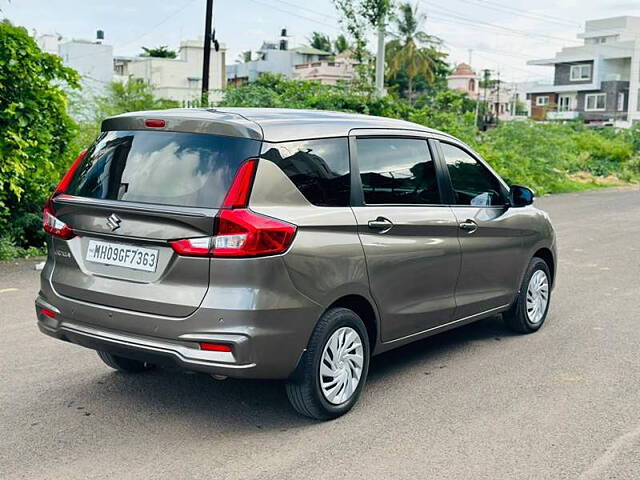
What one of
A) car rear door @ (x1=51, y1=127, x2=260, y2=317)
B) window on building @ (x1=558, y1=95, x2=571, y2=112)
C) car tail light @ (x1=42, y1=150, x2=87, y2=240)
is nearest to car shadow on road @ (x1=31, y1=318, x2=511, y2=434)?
car rear door @ (x1=51, y1=127, x2=260, y2=317)

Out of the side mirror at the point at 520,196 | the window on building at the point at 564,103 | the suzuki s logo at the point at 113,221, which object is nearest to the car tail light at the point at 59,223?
the suzuki s logo at the point at 113,221

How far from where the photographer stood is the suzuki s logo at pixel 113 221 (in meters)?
4.79

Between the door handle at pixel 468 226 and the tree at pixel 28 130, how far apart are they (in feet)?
20.3

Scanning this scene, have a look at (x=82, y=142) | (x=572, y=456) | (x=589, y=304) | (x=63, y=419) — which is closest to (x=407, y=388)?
(x=572, y=456)

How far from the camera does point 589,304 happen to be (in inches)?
342

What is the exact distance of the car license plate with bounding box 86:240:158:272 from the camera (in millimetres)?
4688

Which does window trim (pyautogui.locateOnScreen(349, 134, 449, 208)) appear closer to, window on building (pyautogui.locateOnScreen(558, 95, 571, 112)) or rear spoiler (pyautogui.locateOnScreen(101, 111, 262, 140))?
rear spoiler (pyautogui.locateOnScreen(101, 111, 262, 140))

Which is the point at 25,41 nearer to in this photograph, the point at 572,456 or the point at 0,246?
the point at 0,246

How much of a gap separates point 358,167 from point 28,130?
654cm

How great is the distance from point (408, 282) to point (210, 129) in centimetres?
173

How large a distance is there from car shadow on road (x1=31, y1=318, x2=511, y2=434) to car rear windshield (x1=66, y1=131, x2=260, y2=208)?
4.40 feet

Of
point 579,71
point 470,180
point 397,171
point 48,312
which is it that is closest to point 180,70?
point 579,71

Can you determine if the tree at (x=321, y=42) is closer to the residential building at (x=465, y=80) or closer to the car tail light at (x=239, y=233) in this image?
the residential building at (x=465, y=80)

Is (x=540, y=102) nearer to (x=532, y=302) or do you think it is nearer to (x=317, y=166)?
(x=532, y=302)
